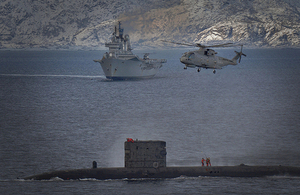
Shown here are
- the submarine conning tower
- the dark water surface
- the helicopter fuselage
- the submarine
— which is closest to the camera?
the submarine conning tower

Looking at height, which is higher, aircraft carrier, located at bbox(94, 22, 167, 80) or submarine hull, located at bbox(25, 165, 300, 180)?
aircraft carrier, located at bbox(94, 22, 167, 80)

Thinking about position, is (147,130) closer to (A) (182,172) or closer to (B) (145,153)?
(A) (182,172)

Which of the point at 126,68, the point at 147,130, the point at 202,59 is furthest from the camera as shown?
the point at 126,68

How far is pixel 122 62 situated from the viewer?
557 ft

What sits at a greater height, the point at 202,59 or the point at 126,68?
the point at 126,68

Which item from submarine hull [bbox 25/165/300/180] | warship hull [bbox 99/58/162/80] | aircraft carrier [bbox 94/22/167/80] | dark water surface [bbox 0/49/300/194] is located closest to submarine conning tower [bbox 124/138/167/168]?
submarine hull [bbox 25/165/300/180]

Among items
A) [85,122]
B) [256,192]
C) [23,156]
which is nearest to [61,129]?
[85,122]

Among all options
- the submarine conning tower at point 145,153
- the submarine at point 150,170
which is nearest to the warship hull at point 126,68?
the submarine at point 150,170

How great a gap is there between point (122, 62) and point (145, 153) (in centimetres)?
11263

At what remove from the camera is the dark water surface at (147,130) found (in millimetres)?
62188

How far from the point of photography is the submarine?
59.3 metres

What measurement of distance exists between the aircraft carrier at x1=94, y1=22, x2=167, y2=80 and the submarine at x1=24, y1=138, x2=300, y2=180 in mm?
108237

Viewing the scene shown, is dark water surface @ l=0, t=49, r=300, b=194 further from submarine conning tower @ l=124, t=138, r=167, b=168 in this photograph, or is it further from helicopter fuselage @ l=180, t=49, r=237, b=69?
helicopter fuselage @ l=180, t=49, r=237, b=69

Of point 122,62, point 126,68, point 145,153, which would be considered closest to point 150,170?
point 145,153
